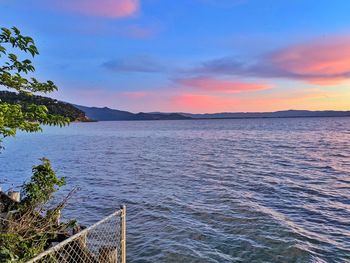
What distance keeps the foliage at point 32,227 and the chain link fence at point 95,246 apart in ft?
1.46

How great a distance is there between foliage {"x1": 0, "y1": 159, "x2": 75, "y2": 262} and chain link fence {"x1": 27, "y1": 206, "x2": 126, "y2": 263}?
44 cm

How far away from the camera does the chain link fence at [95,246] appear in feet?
19.3

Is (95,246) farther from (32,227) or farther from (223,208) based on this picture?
(223,208)

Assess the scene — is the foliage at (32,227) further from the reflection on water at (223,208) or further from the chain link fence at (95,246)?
the reflection on water at (223,208)

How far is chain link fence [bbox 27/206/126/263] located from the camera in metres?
5.89

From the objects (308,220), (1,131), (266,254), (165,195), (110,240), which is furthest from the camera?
(165,195)

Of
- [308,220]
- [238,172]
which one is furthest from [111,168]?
[308,220]

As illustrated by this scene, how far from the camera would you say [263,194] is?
61.2ft

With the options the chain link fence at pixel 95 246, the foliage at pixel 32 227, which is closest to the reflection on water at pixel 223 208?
the chain link fence at pixel 95 246

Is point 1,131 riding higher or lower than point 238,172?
higher

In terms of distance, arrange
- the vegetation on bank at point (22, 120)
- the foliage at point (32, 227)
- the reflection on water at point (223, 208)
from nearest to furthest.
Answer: the vegetation on bank at point (22, 120)
the foliage at point (32, 227)
the reflection on water at point (223, 208)

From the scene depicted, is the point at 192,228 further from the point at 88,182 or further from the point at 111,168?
the point at 111,168

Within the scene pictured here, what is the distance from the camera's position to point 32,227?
743 cm

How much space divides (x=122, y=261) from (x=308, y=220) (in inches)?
396
